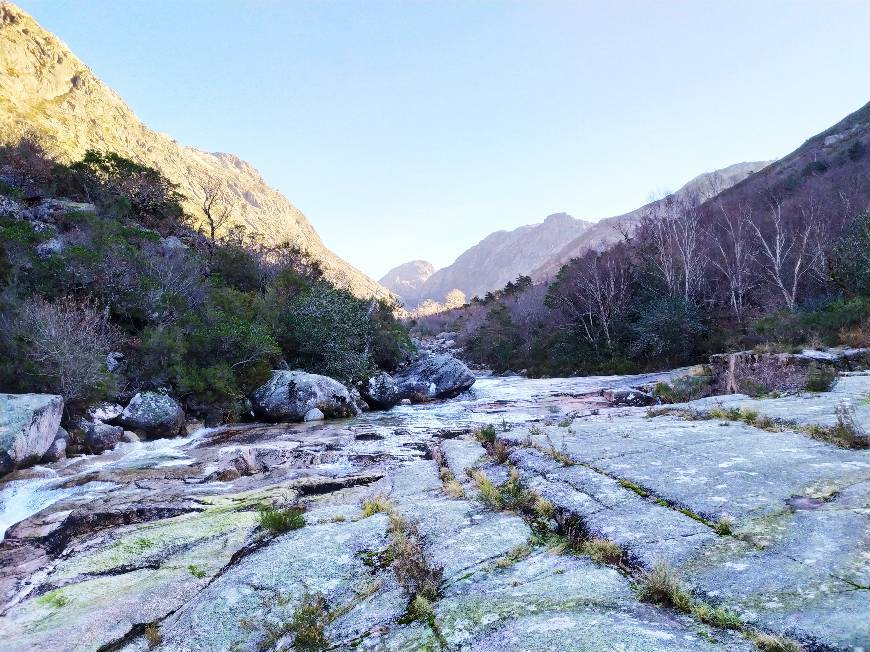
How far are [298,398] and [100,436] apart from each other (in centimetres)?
665

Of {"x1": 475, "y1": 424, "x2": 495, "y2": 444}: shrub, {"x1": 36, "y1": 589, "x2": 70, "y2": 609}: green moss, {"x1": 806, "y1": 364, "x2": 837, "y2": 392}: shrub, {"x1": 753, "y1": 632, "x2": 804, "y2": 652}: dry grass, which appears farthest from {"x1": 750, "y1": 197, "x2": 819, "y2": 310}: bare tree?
{"x1": 36, "y1": 589, "x2": 70, "y2": 609}: green moss

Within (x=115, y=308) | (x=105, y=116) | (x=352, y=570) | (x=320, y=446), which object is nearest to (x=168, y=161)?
(x=105, y=116)

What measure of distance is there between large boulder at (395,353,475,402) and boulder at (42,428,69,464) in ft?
47.0

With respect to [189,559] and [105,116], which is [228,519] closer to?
[189,559]

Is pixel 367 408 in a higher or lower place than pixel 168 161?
lower

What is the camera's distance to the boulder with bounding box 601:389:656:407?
674 inches

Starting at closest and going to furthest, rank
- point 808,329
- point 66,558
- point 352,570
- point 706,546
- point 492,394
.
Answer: point 706,546
point 352,570
point 66,558
point 808,329
point 492,394

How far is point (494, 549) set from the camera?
14.8 ft

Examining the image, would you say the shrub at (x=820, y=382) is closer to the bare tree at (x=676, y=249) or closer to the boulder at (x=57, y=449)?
the boulder at (x=57, y=449)

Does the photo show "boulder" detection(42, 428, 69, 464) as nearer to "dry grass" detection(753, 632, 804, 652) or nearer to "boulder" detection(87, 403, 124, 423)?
"boulder" detection(87, 403, 124, 423)

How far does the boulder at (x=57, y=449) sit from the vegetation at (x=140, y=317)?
1412mm

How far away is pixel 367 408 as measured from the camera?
21344 millimetres

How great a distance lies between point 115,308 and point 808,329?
1151 inches

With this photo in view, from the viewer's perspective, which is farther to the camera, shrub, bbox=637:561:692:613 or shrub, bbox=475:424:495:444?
shrub, bbox=475:424:495:444
